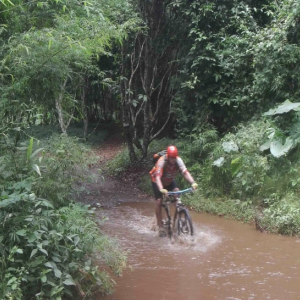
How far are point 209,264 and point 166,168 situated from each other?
1984mm

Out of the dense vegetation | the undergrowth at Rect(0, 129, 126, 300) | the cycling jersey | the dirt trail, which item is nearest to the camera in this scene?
the undergrowth at Rect(0, 129, 126, 300)

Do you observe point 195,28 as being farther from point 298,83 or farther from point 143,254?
point 143,254

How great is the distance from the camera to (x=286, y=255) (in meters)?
7.57

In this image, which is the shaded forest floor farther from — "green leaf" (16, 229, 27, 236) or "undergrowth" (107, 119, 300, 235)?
"green leaf" (16, 229, 27, 236)

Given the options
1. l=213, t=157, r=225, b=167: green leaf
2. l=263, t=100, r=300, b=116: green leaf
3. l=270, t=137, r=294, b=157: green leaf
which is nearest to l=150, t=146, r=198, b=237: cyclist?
l=213, t=157, r=225, b=167: green leaf

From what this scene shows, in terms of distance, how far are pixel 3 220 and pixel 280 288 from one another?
3872mm

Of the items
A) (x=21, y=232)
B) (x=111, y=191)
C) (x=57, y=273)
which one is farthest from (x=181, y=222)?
(x=111, y=191)

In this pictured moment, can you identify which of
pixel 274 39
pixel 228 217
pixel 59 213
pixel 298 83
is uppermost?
pixel 274 39

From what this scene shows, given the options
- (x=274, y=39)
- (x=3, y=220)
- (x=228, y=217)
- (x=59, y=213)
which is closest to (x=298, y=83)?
(x=274, y=39)

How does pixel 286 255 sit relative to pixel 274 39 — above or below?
below

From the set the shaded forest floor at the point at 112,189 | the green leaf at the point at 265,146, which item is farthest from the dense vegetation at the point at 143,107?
the shaded forest floor at the point at 112,189

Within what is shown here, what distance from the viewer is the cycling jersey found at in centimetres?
809

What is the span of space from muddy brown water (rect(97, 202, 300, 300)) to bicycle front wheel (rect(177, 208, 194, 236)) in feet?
0.61

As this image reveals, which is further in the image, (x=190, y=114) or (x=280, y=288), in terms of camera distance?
(x=190, y=114)
